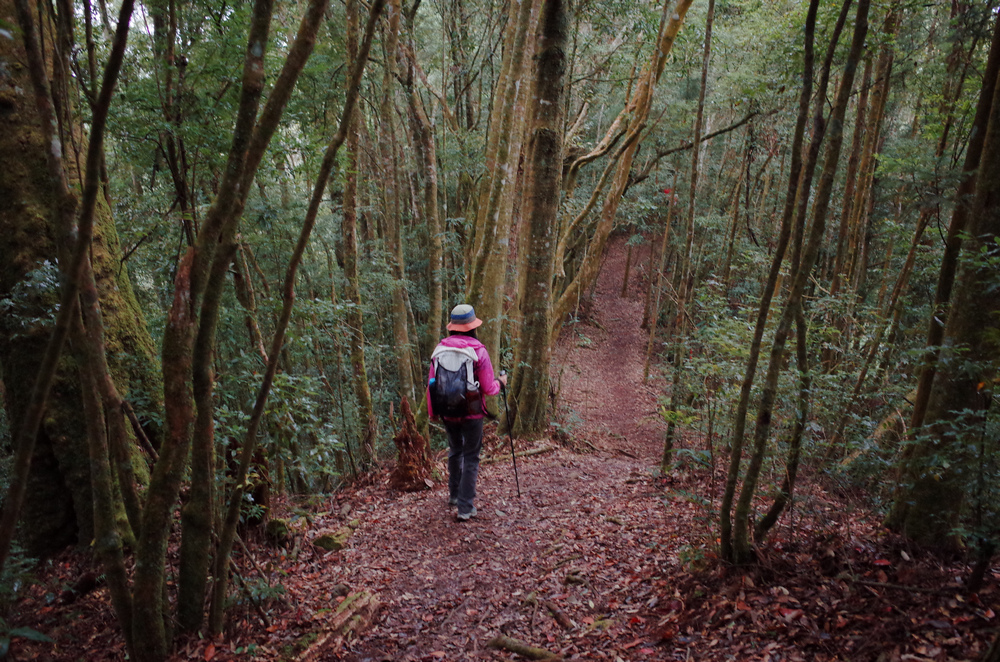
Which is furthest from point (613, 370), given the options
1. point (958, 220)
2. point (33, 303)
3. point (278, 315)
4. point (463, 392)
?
point (33, 303)

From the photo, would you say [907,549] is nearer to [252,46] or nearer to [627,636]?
[627,636]

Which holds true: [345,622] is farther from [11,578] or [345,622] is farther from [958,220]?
[958,220]

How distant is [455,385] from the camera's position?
17.3ft

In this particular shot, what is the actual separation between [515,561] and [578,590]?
0.82 meters

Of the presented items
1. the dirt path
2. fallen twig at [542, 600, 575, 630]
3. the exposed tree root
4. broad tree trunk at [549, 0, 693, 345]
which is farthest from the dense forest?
the dirt path

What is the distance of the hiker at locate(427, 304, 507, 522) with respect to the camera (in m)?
5.30

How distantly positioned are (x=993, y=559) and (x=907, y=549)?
0.40 meters

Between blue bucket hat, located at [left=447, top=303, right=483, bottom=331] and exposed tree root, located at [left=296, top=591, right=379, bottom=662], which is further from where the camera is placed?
blue bucket hat, located at [left=447, top=303, right=483, bottom=331]

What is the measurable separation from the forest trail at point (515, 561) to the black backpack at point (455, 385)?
1.28m

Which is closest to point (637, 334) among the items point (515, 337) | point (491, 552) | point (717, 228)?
point (717, 228)

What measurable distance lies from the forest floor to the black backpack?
128 cm

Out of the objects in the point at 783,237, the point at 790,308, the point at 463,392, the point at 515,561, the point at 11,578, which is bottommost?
the point at 515,561

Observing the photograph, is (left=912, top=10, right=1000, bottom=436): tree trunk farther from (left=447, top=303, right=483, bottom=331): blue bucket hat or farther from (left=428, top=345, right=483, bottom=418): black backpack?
(left=447, top=303, right=483, bottom=331): blue bucket hat

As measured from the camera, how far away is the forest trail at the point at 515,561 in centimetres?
371
